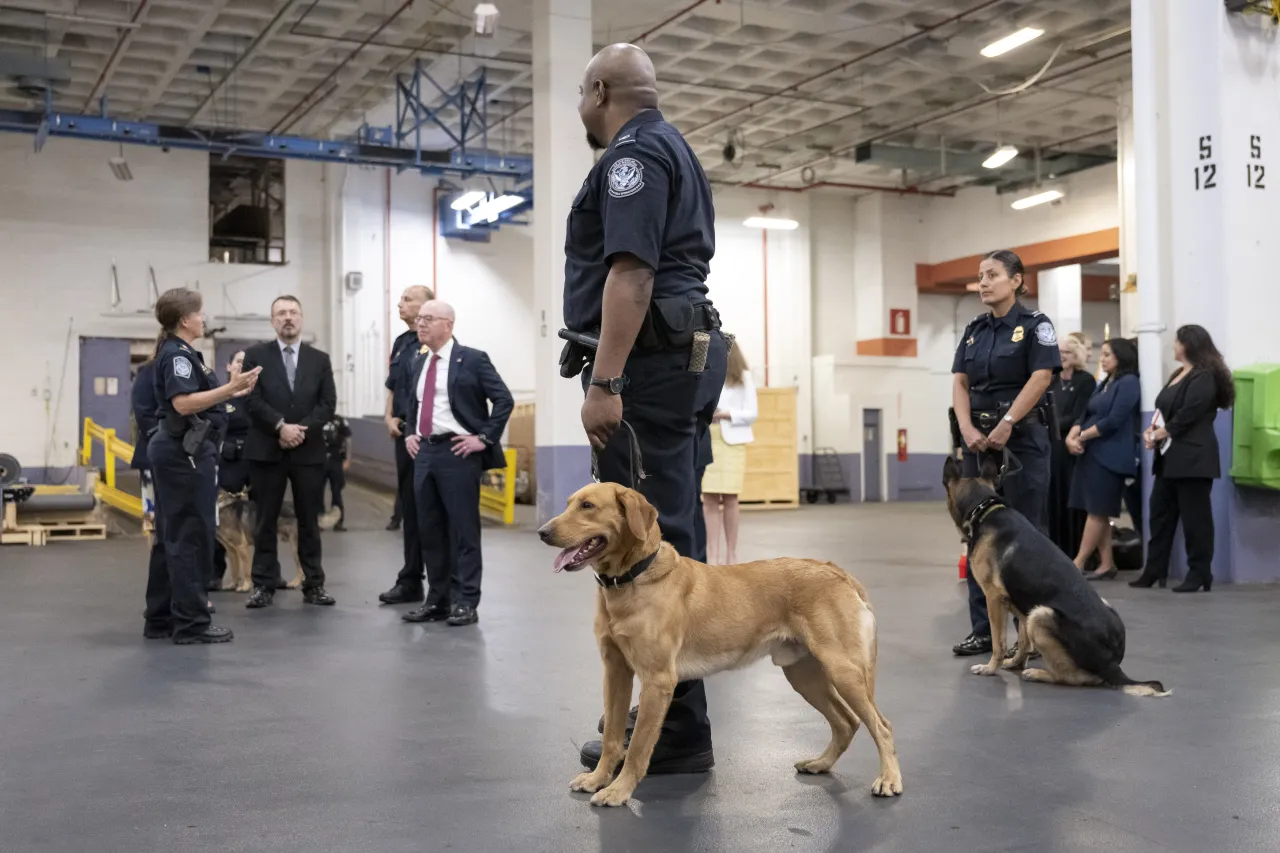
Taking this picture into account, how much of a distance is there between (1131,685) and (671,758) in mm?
1953

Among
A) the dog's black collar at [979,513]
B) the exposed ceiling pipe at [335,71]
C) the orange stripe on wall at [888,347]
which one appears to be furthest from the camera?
the orange stripe on wall at [888,347]

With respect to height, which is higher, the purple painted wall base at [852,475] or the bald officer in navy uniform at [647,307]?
the bald officer in navy uniform at [647,307]

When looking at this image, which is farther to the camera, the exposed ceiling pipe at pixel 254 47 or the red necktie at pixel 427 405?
the exposed ceiling pipe at pixel 254 47

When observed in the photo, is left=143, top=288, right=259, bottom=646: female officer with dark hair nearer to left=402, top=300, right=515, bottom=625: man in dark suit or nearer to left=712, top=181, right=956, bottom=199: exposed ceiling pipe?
left=402, top=300, right=515, bottom=625: man in dark suit

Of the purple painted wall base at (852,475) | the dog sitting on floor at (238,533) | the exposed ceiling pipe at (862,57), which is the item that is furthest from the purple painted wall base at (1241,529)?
the purple painted wall base at (852,475)

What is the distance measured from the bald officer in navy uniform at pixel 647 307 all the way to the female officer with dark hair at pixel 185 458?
103 inches

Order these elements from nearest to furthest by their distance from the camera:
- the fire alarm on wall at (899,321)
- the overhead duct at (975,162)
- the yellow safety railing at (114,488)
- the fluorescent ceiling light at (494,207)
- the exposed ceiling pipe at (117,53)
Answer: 1. the exposed ceiling pipe at (117,53)
2. the yellow safety railing at (114,488)
3. the fluorescent ceiling light at (494,207)
4. the overhead duct at (975,162)
5. the fire alarm on wall at (899,321)

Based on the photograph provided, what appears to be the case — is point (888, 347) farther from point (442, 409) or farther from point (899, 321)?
point (442, 409)

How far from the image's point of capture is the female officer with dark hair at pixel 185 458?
16.6 ft

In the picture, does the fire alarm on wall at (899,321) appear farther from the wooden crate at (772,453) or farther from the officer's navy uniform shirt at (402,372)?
the officer's navy uniform shirt at (402,372)

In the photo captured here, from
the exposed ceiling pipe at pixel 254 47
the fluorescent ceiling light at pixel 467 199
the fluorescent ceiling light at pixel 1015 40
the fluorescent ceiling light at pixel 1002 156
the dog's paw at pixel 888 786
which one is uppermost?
the exposed ceiling pipe at pixel 254 47

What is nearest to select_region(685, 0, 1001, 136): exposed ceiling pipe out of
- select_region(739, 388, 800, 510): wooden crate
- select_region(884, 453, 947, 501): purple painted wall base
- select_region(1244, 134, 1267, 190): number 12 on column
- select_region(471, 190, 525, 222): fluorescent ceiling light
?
select_region(471, 190, 525, 222): fluorescent ceiling light

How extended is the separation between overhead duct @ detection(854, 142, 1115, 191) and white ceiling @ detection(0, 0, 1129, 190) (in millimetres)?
141

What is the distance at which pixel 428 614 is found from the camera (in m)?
5.89
